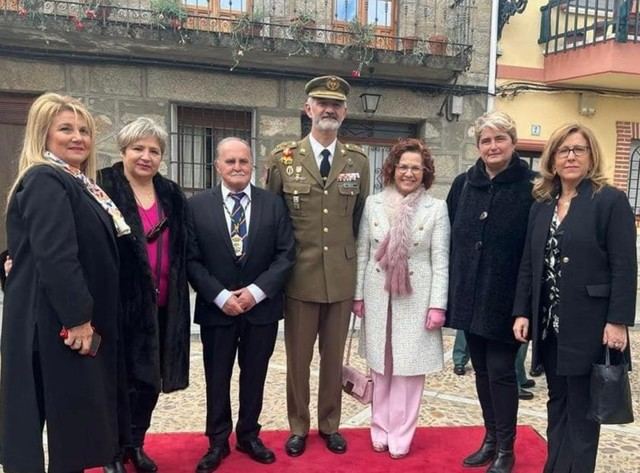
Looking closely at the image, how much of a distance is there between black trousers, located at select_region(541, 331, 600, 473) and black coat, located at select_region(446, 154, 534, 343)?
0.23 metres

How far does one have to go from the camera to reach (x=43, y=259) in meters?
2.04

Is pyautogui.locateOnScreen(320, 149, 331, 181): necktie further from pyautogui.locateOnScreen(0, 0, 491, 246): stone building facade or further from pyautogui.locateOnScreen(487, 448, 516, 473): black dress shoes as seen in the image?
pyautogui.locateOnScreen(0, 0, 491, 246): stone building facade

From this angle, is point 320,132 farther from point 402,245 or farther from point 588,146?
point 588,146

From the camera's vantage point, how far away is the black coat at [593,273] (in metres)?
2.42

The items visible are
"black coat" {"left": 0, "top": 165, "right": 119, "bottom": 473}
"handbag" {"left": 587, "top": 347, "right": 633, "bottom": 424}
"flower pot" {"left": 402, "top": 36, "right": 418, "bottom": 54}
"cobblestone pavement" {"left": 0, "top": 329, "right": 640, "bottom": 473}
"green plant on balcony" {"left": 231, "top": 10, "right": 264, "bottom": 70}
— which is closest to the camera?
"black coat" {"left": 0, "top": 165, "right": 119, "bottom": 473}

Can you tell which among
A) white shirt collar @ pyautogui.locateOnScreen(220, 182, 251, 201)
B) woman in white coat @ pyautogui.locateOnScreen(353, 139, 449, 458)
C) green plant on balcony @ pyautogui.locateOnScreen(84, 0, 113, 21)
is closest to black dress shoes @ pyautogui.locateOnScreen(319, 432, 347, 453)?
woman in white coat @ pyautogui.locateOnScreen(353, 139, 449, 458)

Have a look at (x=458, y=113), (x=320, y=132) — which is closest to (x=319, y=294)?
(x=320, y=132)

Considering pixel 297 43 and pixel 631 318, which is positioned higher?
pixel 297 43

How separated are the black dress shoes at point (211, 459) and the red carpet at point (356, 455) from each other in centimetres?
5

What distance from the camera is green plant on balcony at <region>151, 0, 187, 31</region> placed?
6.41 metres

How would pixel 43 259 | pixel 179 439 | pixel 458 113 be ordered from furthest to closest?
pixel 458 113 → pixel 179 439 → pixel 43 259

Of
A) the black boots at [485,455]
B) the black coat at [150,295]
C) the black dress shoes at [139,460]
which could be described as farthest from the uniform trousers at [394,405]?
the black dress shoes at [139,460]

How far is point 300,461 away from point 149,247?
1.39 meters

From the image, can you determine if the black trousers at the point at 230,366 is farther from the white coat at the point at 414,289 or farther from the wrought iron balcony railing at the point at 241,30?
the wrought iron balcony railing at the point at 241,30
